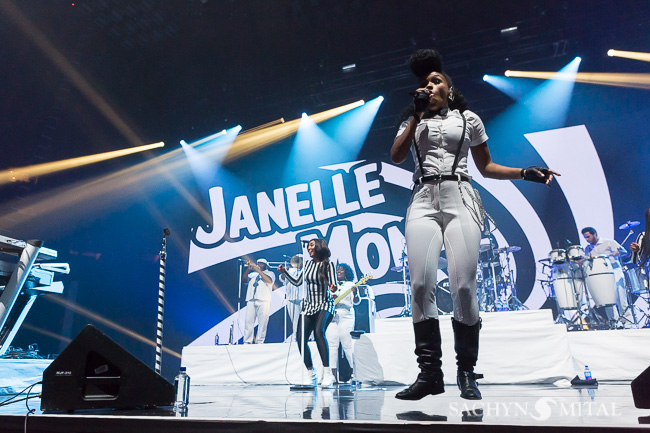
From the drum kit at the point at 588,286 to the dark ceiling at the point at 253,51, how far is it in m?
3.94

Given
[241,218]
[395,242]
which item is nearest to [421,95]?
[395,242]

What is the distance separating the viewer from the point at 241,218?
10750mm

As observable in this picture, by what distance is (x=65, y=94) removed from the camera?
9.65m

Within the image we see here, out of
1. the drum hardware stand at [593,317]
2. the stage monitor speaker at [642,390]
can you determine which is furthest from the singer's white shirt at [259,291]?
the stage monitor speaker at [642,390]

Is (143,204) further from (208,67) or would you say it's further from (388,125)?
(388,125)

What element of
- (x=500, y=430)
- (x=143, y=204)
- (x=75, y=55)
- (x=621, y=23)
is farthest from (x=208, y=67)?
(x=500, y=430)

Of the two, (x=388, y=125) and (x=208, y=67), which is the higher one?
(x=208, y=67)

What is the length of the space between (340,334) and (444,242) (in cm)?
418

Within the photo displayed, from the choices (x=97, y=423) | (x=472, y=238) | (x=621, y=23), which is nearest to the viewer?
(x=97, y=423)

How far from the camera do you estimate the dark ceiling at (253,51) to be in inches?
329

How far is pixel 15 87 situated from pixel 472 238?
9937mm

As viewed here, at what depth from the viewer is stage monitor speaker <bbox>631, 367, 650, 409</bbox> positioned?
5.11 ft

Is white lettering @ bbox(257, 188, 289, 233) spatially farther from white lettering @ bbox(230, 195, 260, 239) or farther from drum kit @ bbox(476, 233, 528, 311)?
drum kit @ bbox(476, 233, 528, 311)

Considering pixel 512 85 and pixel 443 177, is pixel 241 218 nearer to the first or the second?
pixel 512 85
